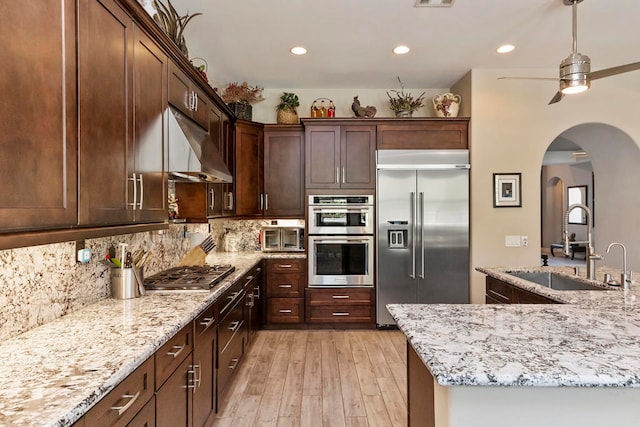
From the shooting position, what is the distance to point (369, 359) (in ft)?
11.7

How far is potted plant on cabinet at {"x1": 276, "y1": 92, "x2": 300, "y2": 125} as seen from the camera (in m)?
4.62

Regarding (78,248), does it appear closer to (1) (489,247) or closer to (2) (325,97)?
(2) (325,97)

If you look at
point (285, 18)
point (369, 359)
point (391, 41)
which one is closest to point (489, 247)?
point (369, 359)

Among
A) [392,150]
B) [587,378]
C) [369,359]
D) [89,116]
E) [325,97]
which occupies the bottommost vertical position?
[369,359]

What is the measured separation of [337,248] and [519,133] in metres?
2.46

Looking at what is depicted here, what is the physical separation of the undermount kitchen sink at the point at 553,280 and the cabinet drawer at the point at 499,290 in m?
0.16

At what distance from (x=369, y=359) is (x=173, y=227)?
2177 millimetres

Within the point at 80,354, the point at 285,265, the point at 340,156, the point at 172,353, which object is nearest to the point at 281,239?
the point at 285,265

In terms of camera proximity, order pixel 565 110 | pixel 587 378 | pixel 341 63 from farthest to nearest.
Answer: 1. pixel 565 110
2. pixel 341 63
3. pixel 587 378

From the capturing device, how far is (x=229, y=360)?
110 inches

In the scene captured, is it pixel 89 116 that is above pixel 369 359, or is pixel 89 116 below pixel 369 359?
above

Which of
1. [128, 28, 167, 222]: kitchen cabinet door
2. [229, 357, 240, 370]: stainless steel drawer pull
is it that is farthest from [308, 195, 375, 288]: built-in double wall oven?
[128, 28, 167, 222]: kitchen cabinet door

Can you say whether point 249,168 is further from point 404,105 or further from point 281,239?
point 404,105

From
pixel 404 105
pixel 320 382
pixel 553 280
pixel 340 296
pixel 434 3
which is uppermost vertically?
pixel 434 3
